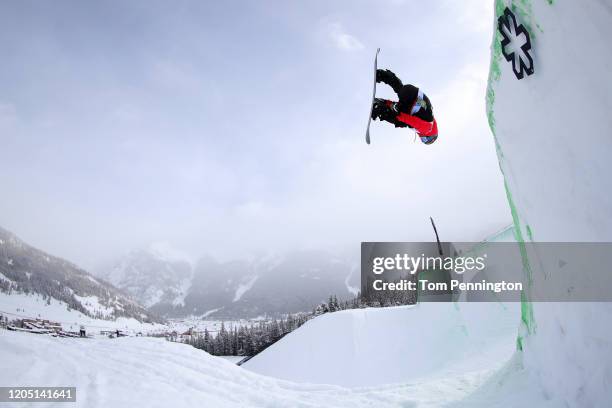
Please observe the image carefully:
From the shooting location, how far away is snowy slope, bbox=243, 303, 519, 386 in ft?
49.6

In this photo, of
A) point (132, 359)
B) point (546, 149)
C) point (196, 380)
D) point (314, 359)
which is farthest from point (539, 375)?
point (314, 359)

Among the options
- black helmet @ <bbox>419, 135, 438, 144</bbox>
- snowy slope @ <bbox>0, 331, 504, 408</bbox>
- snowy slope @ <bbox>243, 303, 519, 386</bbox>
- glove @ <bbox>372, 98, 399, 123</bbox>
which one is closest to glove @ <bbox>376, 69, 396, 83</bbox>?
glove @ <bbox>372, 98, 399, 123</bbox>

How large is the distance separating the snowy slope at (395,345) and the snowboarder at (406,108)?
7054 millimetres

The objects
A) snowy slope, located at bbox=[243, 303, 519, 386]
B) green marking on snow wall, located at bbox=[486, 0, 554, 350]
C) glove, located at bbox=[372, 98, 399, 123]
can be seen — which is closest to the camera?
green marking on snow wall, located at bbox=[486, 0, 554, 350]

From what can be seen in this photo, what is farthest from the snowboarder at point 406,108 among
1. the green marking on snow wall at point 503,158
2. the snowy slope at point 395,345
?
the snowy slope at point 395,345

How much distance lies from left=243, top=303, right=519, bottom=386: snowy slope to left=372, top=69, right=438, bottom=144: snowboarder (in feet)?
23.1

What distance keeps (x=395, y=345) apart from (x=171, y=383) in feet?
61.9

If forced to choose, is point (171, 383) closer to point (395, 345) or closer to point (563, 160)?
point (563, 160)

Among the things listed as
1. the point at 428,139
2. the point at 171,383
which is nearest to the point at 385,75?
the point at 428,139

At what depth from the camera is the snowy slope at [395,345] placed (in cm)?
1511

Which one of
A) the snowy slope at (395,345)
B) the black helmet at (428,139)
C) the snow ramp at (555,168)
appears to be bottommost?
the snowy slope at (395,345)

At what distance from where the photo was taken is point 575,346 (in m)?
4.68

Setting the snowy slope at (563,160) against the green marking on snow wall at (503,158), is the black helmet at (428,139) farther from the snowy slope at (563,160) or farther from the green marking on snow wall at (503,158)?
the snowy slope at (563,160)

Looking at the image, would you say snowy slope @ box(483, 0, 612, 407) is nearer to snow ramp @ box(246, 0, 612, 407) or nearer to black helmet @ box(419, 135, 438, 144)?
snow ramp @ box(246, 0, 612, 407)
